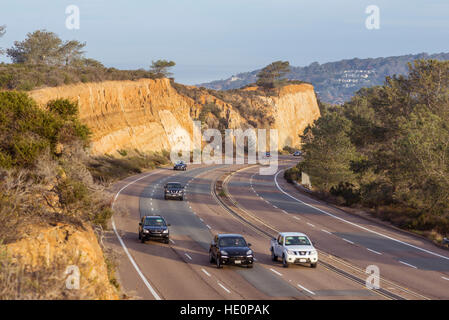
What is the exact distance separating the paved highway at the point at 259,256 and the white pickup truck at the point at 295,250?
41 cm

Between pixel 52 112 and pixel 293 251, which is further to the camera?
pixel 52 112

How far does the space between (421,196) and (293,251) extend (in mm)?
16463

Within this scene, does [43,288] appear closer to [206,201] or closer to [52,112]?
[52,112]

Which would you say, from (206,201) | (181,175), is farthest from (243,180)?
(206,201)

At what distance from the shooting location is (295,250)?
73.6 feet

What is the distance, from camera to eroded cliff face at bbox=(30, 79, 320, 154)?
67125 mm

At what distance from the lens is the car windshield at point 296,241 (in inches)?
909

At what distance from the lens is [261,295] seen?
17.2 meters

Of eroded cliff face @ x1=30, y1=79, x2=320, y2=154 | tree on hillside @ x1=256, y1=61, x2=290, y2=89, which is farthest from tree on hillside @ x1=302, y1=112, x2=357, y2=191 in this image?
tree on hillside @ x1=256, y1=61, x2=290, y2=89

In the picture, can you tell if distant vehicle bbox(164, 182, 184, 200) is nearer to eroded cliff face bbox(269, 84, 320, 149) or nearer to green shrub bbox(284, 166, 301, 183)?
green shrub bbox(284, 166, 301, 183)

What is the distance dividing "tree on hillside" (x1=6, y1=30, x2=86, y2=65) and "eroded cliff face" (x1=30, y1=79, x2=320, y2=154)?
1559 centimetres

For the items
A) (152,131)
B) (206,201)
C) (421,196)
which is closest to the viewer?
(421,196)

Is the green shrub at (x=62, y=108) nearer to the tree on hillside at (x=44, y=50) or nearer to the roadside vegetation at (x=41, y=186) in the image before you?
the roadside vegetation at (x=41, y=186)

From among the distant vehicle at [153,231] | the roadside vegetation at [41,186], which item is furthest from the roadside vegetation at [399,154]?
the roadside vegetation at [41,186]
